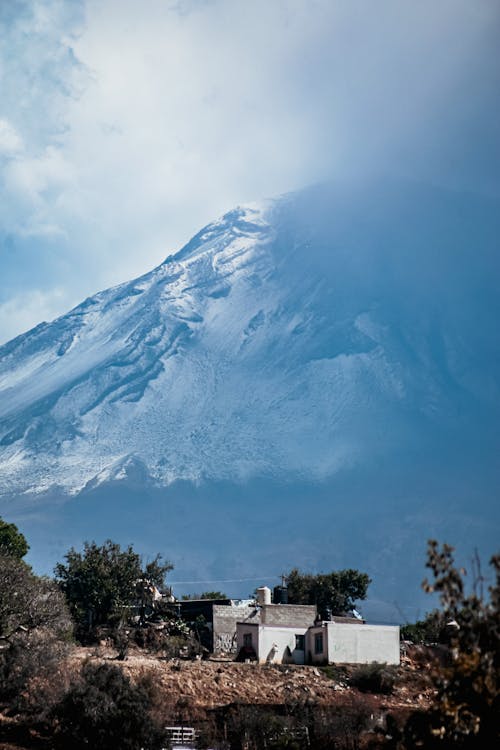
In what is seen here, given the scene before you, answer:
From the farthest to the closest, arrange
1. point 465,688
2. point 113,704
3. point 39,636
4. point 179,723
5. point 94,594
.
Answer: point 94,594 → point 39,636 → point 179,723 → point 113,704 → point 465,688

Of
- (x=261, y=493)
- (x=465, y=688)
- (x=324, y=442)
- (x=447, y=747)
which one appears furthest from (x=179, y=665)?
(x=324, y=442)

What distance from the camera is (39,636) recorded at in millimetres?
49875

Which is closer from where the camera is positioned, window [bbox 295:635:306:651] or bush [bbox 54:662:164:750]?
bush [bbox 54:662:164:750]

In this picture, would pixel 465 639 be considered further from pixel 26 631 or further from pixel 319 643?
pixel 319 643

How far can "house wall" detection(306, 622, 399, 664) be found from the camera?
57275mm

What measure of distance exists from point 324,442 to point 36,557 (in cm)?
6180

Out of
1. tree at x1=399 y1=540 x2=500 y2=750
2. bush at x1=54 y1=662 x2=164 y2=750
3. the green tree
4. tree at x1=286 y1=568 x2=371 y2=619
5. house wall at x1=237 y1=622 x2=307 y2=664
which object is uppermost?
the green tree

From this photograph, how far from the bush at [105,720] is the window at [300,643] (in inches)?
739

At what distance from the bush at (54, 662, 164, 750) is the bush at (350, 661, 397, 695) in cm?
1426

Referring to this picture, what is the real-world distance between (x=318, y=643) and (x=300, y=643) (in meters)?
1.79

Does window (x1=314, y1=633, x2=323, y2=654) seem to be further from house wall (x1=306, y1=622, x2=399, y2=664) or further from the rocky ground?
the rocky ground

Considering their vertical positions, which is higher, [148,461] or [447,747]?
[148,461]

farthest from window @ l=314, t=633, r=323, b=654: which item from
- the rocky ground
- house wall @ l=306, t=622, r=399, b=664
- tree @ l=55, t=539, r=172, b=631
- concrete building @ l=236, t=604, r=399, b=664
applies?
tree @ l=55, t=539, r=172, b=631

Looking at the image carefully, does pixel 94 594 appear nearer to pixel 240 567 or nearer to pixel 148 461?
pixel 240 567
